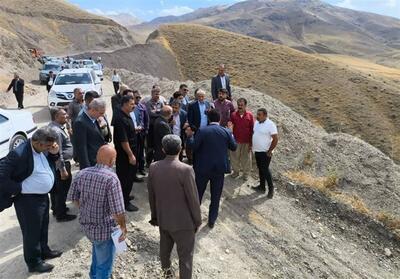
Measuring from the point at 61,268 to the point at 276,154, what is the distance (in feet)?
26.5

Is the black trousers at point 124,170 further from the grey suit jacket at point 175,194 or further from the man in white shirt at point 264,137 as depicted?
the man in white shirt at point 264,137

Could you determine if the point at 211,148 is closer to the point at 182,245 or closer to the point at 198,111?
the point at 182,245

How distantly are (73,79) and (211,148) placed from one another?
13.0 metres

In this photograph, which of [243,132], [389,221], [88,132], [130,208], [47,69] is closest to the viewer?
[88,132]

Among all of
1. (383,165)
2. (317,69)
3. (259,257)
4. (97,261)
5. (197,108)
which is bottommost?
(317,69)

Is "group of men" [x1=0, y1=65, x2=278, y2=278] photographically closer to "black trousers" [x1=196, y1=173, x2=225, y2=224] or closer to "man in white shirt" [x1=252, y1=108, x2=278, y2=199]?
"black trousers" [x1=196, y1=173, x2=225, y2=224]

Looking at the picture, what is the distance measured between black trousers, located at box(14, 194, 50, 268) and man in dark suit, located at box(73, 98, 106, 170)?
96cm

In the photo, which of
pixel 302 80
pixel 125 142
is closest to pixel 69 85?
pixel 125 142

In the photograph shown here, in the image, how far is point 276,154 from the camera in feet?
41.2

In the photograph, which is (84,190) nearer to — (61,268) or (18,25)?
(61,268)

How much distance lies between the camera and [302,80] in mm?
42125

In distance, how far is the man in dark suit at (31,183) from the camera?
488 centimetres

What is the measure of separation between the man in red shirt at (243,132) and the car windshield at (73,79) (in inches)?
413

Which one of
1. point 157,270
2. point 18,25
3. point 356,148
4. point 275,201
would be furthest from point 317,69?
point 18,25
